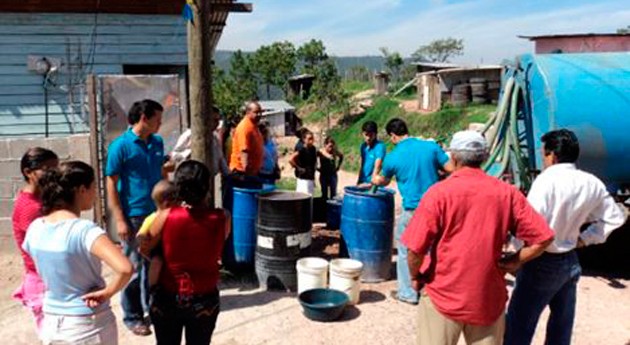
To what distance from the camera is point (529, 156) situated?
6527 mm

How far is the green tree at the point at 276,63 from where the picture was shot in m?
37.1

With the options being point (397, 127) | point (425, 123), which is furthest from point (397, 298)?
point (425, 123)

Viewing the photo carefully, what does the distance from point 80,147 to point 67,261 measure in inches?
183

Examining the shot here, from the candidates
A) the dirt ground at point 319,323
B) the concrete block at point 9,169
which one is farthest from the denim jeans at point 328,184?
the concrete block at point 9,169

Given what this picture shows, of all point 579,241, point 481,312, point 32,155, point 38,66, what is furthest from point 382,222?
point 38,66

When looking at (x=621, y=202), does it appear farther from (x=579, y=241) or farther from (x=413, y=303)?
(x=579, y=241)

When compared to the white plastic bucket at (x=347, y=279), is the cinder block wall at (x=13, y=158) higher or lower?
higher

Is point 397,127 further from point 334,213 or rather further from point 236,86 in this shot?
point 236,86

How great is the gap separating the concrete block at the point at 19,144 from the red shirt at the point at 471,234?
5430 mm

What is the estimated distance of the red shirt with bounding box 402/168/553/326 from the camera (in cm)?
267

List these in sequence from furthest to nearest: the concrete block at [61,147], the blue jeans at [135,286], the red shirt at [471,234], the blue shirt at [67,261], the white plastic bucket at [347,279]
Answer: the concrete block at [61,147] < the white plastic bucket at [347,279] < the blue jeans at [135,286] < the red shirt at [471,234] < the blue shirt at [67,261]

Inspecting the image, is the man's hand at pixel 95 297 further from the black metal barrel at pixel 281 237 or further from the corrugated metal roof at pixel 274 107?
the corrugated metal roof at pixel 274 107

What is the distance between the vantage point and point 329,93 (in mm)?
28312

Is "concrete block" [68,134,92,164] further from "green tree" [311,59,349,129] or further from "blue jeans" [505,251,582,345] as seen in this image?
"green tree" [311,59,349,129]
